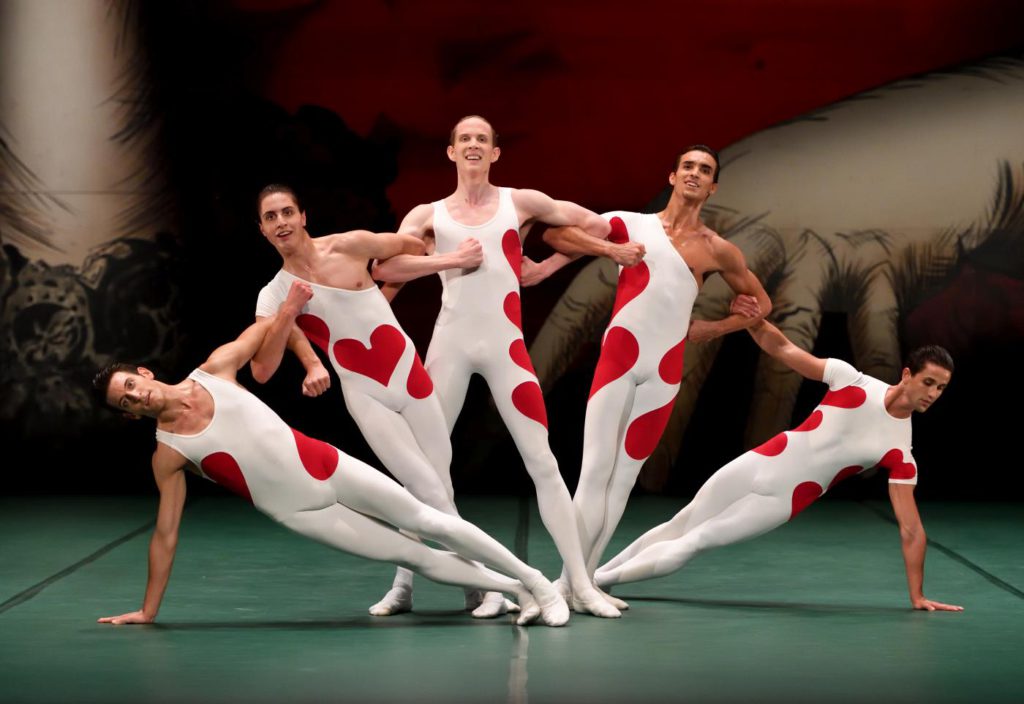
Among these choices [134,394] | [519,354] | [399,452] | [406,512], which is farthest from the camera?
[519,354]

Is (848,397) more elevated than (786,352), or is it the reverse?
(786,352)

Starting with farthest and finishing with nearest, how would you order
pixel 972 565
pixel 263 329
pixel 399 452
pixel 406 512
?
1. pixel 972 565
2. pixel 399 452
3. pixel 263 329
4. pixel 406 512

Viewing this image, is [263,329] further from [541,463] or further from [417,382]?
[541,463]

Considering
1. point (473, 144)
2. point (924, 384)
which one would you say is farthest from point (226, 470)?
point (924, 384)

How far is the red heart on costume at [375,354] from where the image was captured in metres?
4.52

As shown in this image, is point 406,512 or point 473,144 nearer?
point 406,512

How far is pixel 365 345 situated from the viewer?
4.52 m

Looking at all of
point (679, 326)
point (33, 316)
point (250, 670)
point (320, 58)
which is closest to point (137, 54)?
point (320, 58)

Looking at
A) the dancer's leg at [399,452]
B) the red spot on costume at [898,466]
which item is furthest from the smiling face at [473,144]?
the red spot on costume at [898,466]

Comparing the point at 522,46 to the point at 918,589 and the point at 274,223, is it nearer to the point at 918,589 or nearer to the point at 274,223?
the point at 274,223

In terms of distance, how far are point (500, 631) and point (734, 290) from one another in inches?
56.6

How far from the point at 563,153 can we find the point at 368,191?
1059 millimetres

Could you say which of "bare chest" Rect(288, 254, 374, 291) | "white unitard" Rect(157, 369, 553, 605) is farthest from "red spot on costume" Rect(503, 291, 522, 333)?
"white unitard" Rect(157, 369, 553, 605)

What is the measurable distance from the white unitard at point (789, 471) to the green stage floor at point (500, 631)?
0.63ft
